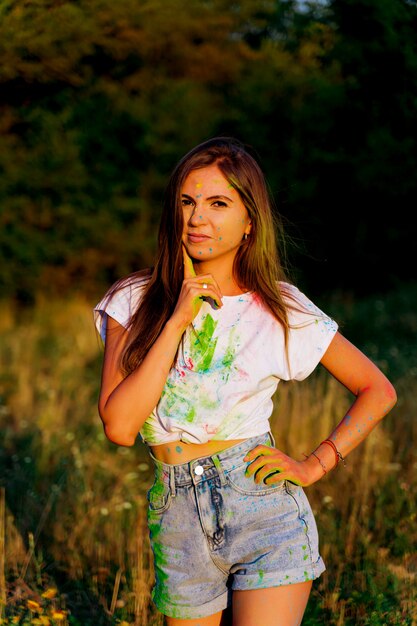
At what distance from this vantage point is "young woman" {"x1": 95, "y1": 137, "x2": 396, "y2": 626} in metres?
2.47

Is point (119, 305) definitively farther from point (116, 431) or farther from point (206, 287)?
point (116, 431)

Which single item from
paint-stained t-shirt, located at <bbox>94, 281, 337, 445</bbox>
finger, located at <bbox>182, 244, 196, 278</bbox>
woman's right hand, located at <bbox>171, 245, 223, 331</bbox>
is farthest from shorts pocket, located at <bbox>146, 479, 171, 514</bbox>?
finger, located at <bbox>182, 244, 196, 278</bbox>

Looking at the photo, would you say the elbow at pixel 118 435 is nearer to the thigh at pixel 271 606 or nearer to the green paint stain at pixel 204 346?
the green paint stain at pixel 204 346

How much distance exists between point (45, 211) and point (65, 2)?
8439mm

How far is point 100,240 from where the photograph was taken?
13609 mm

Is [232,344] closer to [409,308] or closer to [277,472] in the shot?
[277,472]

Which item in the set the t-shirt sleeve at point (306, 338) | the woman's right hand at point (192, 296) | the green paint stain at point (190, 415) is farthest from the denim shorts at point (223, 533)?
the woman's right hand at point (192, 296)

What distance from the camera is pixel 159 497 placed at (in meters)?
2.57

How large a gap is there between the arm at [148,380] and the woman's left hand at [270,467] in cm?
34

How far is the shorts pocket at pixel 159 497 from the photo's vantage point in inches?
100

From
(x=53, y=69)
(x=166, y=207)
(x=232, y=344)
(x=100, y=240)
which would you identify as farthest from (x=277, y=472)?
(x=100, y=240)

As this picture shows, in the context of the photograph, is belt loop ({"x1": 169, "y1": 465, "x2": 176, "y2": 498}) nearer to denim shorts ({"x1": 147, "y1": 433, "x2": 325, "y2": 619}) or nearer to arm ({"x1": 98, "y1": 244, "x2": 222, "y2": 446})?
denim shorts ({"x1": 147, "y1": 433, "x2": 325, "y2": 619})

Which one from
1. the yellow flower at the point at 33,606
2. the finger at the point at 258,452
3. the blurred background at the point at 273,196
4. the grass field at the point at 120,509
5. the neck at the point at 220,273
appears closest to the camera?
the finger at the point at 258,452

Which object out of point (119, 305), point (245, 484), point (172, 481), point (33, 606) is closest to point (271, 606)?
point (245, 484)
